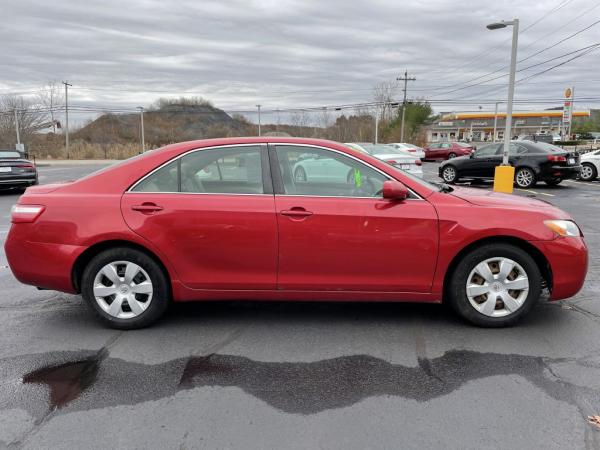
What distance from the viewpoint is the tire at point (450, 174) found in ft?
59.1

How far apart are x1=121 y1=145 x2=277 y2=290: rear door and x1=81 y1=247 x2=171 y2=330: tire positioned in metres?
0.20

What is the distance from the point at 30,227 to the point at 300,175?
2265mm

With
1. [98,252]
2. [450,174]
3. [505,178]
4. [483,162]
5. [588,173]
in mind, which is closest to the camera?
[98,252]

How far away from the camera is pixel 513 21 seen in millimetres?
15172

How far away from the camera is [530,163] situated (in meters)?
16.2

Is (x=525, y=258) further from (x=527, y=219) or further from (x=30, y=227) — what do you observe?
(x=30, y=227)

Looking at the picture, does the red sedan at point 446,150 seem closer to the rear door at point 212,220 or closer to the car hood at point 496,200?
the car hood at point 496,200

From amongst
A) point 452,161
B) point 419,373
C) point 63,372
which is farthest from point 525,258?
point 452,161

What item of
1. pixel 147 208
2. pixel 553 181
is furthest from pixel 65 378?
pixel 553 181

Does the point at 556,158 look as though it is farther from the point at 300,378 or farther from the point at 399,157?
the point at 300,378

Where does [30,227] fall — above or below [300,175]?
below

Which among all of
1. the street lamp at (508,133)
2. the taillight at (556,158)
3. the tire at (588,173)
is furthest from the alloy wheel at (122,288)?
the tire at (588,173)

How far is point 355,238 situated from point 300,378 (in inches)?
47.0

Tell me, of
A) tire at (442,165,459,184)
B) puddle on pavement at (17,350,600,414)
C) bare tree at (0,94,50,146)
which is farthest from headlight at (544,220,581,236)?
bare tree at (0,94,50,146)
